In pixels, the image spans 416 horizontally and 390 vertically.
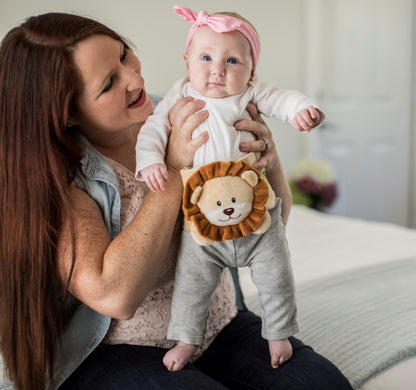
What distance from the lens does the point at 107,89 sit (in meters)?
1.11

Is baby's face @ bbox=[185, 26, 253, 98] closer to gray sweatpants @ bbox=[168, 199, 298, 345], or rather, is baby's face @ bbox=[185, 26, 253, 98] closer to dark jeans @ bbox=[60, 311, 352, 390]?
gray sweatpants @ bbox=[168, 199, 298, 345]

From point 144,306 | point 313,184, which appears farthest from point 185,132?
point 313,184

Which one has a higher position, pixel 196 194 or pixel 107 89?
pixel 107 89

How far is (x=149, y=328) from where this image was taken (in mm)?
1146

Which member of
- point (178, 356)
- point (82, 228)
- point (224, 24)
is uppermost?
point (224, 24)

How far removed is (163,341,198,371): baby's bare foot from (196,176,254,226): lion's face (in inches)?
11.1

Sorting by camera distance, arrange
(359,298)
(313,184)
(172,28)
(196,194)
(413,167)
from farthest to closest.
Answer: (413,167) < (313,184) < (172,28) < (359,298) < (196,194)

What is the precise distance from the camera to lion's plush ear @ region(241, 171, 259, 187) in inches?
40.6

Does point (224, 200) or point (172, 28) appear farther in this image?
point (172, 28)

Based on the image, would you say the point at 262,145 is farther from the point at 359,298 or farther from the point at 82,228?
the point at 359,298

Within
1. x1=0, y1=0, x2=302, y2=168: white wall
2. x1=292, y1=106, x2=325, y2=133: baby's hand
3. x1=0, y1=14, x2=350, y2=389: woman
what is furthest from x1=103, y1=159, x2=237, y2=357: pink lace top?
x1=0, y1=0, x2=302, y2=168: white wall

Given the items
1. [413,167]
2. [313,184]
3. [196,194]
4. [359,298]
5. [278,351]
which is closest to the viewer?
[196,194]

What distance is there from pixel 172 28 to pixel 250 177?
2.13 metres

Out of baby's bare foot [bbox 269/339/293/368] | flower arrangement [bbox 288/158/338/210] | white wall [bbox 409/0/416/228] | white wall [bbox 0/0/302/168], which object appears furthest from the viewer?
white wall [bbox 409/0/416/228]
